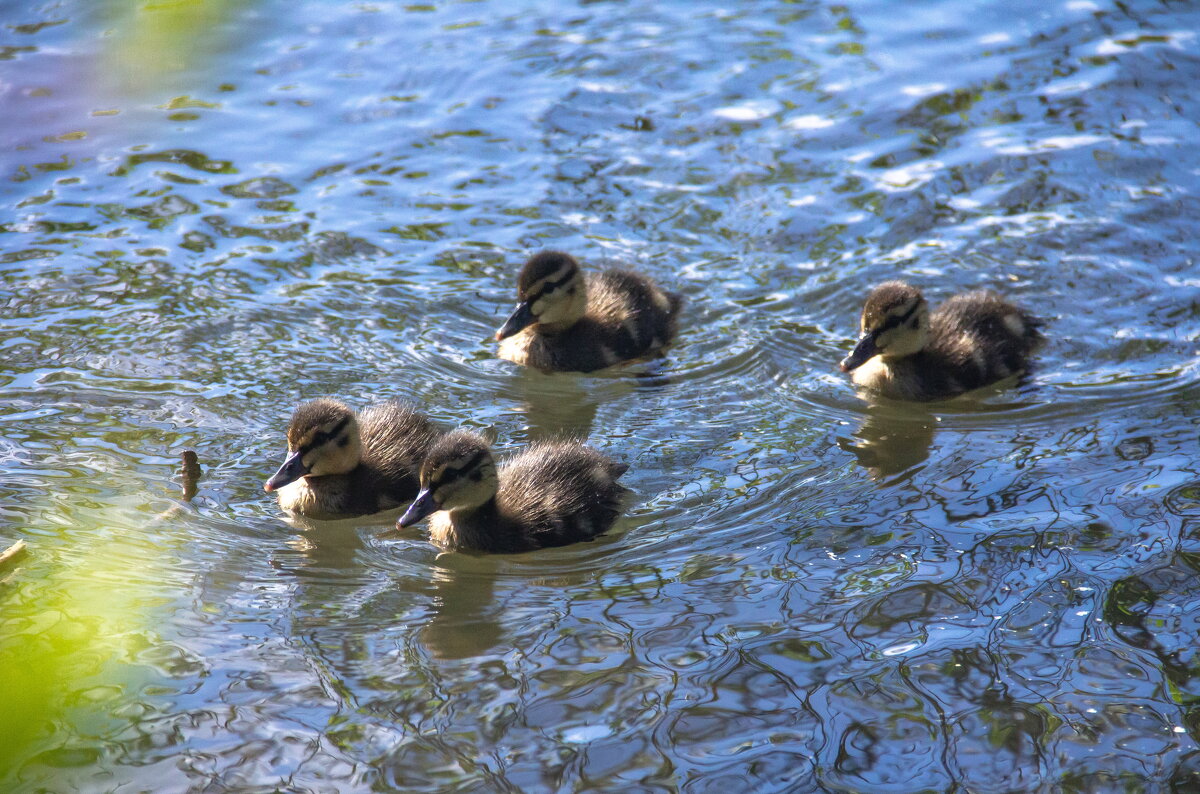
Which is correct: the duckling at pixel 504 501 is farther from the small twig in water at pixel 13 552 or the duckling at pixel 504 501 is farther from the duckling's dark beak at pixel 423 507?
the small twig in water at pixel 13 552

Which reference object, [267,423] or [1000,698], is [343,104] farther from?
[1000,698]

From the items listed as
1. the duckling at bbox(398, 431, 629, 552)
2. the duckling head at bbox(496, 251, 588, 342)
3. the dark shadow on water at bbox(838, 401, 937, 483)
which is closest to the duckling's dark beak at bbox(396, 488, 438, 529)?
the duckling at bbox(398, 431, 629, 552)

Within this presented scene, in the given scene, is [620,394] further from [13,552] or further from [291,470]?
[13,552]

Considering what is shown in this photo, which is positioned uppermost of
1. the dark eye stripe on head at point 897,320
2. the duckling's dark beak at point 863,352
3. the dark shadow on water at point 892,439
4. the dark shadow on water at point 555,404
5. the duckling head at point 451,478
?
the duckling head at point 451,478

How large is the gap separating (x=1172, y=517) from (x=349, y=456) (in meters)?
2.99

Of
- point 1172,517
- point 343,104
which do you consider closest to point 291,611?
point 1172,517

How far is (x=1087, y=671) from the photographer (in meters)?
3.82

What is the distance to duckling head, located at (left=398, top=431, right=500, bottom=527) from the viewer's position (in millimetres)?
4531

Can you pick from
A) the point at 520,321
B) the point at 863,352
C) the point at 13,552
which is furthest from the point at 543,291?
the point at 13,552

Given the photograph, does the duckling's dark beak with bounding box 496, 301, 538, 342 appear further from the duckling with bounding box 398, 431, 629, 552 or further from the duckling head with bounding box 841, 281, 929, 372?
the duckling head with bounding box 841, 281, 929, 372

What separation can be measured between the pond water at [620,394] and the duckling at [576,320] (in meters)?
0.12

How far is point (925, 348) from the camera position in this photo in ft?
19.2

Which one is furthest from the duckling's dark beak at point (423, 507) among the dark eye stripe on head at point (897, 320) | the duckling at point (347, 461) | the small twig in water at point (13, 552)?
the dark eye stripe on head at point (897, 320)

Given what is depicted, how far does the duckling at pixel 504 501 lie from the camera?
14.9 feet
